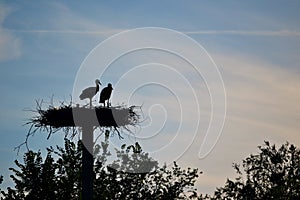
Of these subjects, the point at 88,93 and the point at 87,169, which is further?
the point at 88,93

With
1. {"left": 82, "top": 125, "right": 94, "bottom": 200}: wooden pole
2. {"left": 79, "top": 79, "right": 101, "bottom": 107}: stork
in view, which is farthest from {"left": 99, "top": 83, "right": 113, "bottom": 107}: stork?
{"left": 82, "top": 125, "right": 94, "bottom": 200}: wooden pole

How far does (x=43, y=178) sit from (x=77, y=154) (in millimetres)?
2506

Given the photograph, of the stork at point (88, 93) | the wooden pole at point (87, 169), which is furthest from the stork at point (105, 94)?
the wooden pole at point (87, 169)

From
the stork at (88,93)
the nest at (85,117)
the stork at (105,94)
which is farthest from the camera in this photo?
the stork at (88,93)

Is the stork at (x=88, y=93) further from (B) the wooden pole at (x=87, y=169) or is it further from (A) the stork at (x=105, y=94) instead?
(B) the wooden pole at (x=87, y=169)

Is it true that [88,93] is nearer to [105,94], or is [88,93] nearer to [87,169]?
[105,94]

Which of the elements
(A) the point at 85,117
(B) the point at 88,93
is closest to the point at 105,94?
(B) the point at 88,93

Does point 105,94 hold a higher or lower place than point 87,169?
higher

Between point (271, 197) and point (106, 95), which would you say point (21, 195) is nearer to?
point (106, 95)

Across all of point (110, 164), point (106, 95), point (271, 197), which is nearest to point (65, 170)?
point (110, 164)

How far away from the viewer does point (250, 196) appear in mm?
42469

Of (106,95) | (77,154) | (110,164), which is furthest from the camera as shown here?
(110,164)

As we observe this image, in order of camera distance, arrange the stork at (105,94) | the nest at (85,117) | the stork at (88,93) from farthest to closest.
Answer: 1. the stork at (88,93)
2. the stork at (105,94)
3. the nest at (85,117)

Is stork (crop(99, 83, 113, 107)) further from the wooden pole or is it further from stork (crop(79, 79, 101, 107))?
the wooden pole
